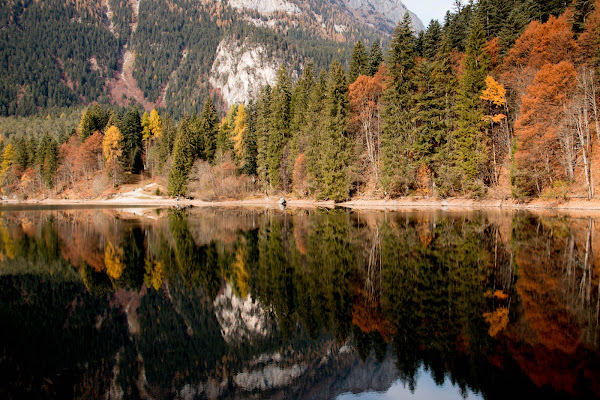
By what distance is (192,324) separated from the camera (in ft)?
27.0

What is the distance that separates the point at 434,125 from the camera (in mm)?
43344

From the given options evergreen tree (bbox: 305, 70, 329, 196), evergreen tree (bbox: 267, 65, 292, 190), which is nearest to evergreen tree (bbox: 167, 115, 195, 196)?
evergreen tree (bbox: 267, 65, 292, 190)

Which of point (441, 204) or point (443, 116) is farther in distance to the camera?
point (443, 116)

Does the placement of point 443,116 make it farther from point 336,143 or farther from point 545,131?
point 336,143

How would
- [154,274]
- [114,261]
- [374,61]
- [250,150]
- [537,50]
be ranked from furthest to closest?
[250,150], [374,61], [537,50], [114,261], [154,274]

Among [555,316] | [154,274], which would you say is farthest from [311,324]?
[154,274]

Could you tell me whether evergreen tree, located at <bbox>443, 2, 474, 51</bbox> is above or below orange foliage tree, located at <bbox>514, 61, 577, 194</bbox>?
above

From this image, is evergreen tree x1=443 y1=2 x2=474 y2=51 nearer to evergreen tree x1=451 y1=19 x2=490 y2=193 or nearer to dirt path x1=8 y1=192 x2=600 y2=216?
evergreen tree x1=451 y1=19 x2=490 y2=193

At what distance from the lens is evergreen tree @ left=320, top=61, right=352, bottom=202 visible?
47.6 metres

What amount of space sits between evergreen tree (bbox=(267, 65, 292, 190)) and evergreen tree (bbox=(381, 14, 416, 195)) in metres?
19.3

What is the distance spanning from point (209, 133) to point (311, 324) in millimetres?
69906

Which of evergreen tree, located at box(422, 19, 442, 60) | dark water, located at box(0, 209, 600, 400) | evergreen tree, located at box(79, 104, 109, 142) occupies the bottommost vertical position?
dark water, located at box(0, 209, 600, 400)

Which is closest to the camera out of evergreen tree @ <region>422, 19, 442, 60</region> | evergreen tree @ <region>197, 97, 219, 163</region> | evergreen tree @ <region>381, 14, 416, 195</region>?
evergreen tree @ <region>381, 14, 416, 195</region>

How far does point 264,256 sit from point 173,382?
9115mm
